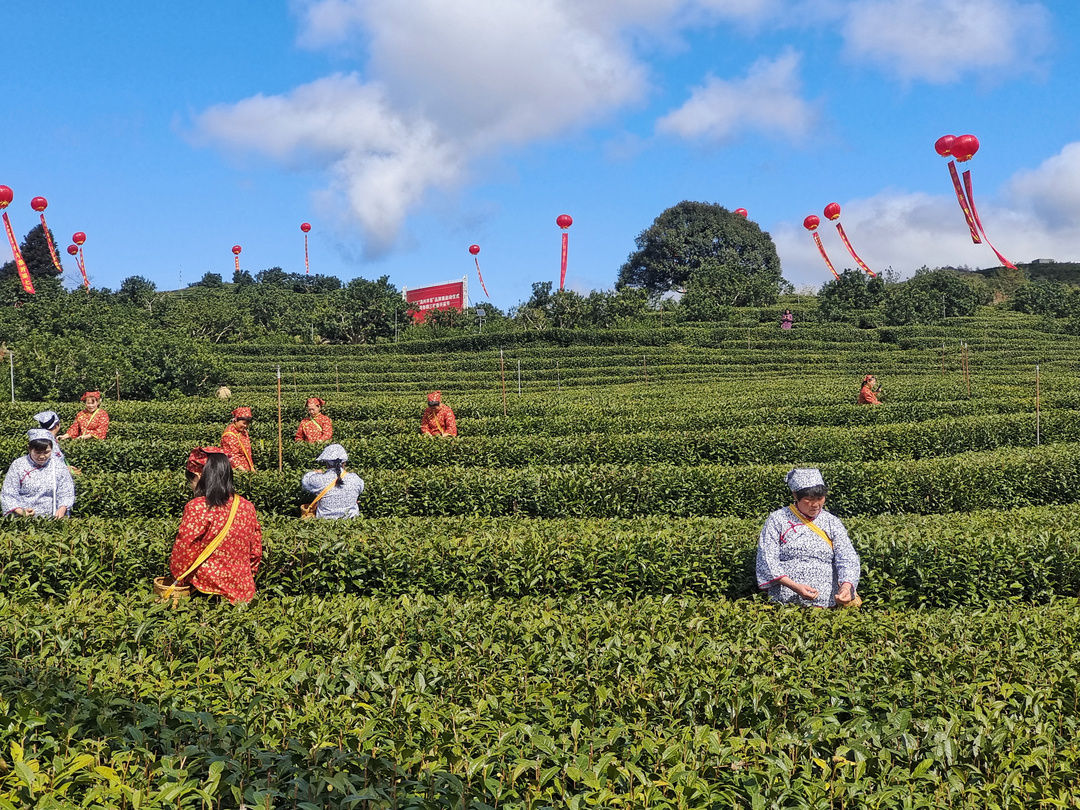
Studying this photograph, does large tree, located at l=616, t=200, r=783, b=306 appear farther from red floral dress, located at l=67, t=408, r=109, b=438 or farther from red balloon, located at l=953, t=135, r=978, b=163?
red floral dress, located at l=67, t=408, r=109, b=438

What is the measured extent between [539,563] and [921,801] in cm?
356

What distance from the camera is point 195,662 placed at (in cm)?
336

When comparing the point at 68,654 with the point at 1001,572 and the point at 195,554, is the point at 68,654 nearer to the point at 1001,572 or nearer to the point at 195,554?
the point at 195,554

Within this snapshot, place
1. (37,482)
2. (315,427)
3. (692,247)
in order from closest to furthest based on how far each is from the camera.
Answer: (37,482) → (315,427) → (692,247)

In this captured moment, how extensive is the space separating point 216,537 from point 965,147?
2247 centimetres

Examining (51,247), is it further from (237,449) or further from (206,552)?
(206,552)

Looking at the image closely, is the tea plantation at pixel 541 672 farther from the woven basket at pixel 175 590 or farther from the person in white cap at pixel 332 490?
the person in white cap at pixel 332 490

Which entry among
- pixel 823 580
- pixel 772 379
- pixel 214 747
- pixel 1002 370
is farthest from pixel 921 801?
pixel 1002 370

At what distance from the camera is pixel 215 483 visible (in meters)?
4.75

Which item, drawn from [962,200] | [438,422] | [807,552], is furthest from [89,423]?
[962,200]

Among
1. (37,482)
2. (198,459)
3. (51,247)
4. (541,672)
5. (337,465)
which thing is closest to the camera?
(541,672)

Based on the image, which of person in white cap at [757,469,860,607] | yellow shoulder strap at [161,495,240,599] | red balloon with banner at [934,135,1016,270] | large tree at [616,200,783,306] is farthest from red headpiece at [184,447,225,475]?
large tree at [616,200,783,306]

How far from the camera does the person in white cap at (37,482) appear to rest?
6.68 metres

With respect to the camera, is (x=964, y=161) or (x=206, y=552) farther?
(x=964, y=161)
